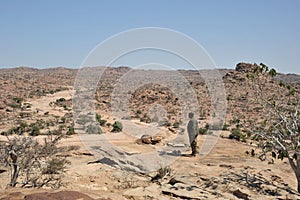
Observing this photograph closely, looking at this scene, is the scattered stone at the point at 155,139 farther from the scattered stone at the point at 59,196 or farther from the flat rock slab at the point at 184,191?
the scattered stone at the point at 59,196

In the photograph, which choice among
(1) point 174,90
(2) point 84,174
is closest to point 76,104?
(1) point 174,90

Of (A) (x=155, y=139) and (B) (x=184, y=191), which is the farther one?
(A) (x=155, y=139)

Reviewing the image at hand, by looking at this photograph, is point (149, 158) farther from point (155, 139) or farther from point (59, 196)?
point (59, 196)

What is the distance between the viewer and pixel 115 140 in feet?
54.3

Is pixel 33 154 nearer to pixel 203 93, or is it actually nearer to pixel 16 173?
pixel 16 173

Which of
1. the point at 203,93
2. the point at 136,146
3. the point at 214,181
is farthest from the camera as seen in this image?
the point at 203,93

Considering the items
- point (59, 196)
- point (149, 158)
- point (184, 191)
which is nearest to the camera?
point (59, 196)

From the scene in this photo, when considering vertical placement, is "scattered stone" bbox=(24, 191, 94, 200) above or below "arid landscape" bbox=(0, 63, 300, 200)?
above

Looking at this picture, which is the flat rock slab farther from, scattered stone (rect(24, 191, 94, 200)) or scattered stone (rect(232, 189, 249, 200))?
scattered stone (rect(24, 191, 94, 200))

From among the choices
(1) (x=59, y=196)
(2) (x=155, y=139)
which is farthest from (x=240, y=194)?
(2) (x=155, y=139)

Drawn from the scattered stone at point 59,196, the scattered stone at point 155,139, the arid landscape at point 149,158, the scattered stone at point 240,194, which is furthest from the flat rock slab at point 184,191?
the scattered stone at point 155,139

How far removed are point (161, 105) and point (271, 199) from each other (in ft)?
84.3

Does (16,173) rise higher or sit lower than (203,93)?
lower

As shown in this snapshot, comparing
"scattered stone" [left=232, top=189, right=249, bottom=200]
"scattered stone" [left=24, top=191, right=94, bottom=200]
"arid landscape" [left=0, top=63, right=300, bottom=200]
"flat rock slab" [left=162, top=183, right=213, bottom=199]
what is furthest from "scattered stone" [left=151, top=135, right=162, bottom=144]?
"scattered stone" [left=24, top=191, right=94, bottom=200]
